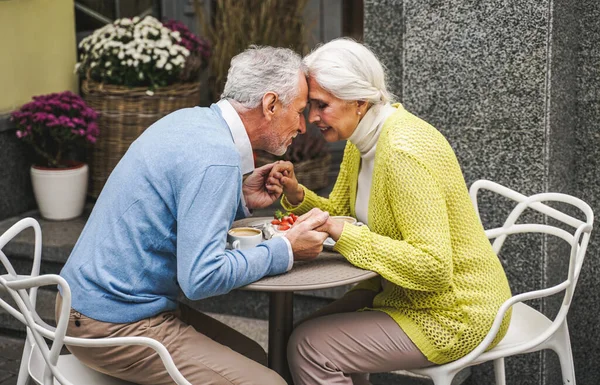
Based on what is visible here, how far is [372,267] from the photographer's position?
2.59 meters

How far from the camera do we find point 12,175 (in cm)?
501

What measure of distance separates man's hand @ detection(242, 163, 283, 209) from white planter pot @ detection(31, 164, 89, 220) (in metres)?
2.19

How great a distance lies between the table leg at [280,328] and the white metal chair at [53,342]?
51cm

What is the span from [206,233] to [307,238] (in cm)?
36

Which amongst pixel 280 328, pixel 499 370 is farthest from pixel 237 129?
pixel 499 370

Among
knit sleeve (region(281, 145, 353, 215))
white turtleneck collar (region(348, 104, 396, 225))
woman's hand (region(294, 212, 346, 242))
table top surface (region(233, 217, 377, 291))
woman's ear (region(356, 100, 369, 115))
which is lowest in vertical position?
table top surface (region(233, 217, 377, 291))

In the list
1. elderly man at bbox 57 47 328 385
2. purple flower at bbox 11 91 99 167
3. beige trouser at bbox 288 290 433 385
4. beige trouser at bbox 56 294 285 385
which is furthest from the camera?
purple flower at bbox 11 91 99 167

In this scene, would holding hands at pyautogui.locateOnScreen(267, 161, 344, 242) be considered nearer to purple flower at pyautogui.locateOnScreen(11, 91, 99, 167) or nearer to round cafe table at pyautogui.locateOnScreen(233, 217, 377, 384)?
round cafe table at pyautogui.locateOnScreen(233, 217, 377, 384)

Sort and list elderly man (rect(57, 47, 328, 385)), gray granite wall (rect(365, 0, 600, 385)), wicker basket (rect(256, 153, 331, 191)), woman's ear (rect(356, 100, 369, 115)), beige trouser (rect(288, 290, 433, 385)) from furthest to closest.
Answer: wicker basket (rect(256, 153, 331, 191)) → gray granite wall (rect(365, 0, 600, 385)) → woman's ear (rect(356, 100, 369, 115)) → beige trouser (rect(288, 290, 433, 385)) → elderly man (rect(57, 47, 328, 385))

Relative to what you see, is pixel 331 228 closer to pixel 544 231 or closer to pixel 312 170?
pixel 544 231

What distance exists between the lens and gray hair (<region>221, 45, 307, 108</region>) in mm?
2580

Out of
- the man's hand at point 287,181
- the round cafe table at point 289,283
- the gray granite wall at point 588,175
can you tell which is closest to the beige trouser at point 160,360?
the round cafe table at point 289,283

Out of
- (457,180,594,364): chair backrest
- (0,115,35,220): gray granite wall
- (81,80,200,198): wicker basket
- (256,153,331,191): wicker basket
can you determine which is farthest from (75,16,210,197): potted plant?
(457,180,594,364): chair backrest

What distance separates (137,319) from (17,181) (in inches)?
113
